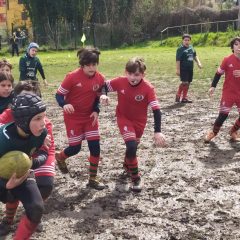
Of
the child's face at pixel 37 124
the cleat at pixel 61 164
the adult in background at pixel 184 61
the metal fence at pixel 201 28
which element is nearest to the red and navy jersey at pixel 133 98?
the cleat at pixel 61 164

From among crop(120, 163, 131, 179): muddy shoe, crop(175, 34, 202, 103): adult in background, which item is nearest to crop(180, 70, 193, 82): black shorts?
crop(175, 34, 202, 103): adult in background

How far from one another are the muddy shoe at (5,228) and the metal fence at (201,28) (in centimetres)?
4249

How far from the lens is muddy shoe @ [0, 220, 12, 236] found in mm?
4636

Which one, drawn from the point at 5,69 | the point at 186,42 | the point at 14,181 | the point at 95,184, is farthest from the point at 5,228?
the point at 186,42

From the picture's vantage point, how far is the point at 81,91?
601cm

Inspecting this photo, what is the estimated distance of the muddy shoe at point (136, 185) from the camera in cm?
574

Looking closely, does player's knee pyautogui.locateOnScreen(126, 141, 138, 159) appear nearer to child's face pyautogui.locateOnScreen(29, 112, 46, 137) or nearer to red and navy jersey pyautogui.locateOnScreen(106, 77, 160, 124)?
red and navy jersey pyautogui.locateOnScreen(106, 77, 160, 124)

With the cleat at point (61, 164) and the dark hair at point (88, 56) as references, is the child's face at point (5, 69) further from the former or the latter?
the cleat at point (61, 164)

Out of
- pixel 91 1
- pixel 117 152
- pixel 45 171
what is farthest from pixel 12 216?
pixel 91 1

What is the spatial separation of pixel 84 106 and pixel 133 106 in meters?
0.66

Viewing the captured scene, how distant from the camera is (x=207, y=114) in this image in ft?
33.7

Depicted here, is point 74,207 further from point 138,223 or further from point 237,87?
point 237,87

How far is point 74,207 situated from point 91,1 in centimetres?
5134

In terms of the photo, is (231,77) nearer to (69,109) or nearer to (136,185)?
(136,185)
